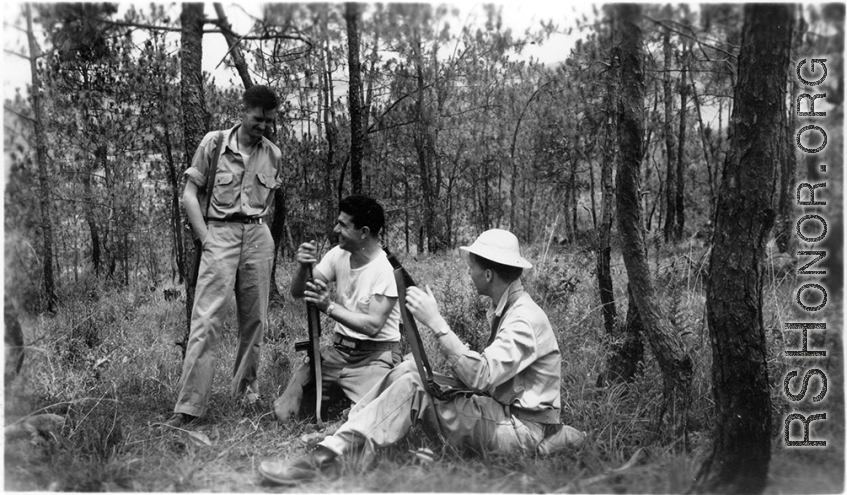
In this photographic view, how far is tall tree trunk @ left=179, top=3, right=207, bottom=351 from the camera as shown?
439 centimetres

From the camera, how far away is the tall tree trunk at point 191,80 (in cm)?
439

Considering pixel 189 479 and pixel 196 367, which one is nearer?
pixel 189 479

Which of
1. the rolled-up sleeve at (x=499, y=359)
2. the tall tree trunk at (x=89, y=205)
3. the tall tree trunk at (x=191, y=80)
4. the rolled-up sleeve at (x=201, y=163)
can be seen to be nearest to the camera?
the rolled-up sleeve at (x=499, y=359)

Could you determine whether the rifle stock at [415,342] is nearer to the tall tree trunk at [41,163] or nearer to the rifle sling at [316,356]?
the rifle sling at [316,356]

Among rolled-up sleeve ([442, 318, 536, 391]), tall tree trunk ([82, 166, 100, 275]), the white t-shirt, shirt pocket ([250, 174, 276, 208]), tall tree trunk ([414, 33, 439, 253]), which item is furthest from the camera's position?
tall tree trunk ([82, 166, 100, 275])

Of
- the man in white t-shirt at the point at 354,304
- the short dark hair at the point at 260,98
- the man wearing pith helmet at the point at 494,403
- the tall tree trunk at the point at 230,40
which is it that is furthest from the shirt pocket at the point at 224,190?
the man wearing pith helmet at the point at 494,403

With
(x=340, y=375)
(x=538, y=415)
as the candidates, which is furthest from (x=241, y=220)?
(x=538, y=415)

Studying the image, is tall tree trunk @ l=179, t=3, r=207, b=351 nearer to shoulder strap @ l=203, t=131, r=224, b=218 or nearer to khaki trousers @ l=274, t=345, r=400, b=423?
shoulder strap @ l=203, t=131, r=224, b=218

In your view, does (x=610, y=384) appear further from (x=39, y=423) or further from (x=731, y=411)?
(x=39, y=423)

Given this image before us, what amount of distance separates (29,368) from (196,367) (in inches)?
42.5

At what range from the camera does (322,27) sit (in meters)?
4.96

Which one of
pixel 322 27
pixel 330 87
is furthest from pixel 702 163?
pixel 322 27

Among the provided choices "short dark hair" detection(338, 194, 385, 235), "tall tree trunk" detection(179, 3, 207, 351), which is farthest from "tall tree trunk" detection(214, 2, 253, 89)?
"short dark hair" detection(338, 194, 385, 235)

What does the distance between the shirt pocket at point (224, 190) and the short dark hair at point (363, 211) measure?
77 centimetres
